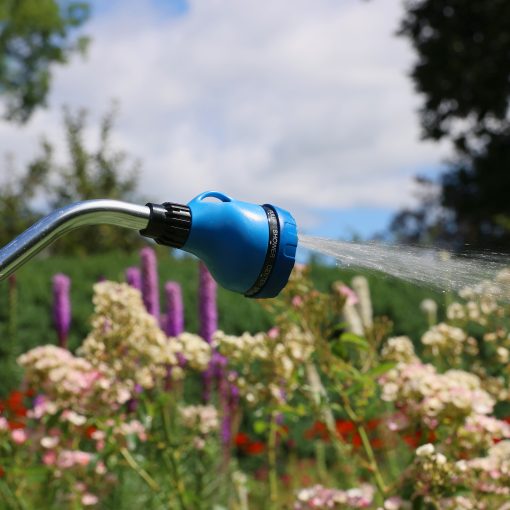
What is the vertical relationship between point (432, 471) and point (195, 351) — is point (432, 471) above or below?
below

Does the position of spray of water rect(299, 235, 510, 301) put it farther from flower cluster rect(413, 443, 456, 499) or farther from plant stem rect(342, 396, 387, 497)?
plant stem rect(342, 396, 387, 497)

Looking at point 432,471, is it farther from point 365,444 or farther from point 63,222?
point 63,222

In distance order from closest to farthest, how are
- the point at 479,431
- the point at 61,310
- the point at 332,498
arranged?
the point at 479,431
the point at 332,498
the point at 61,310

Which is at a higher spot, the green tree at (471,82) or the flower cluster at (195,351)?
the green tree at (471,82)

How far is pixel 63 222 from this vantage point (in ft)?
4.07

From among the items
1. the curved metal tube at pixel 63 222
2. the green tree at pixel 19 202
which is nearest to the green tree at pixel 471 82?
the green tree at pixel 19 202

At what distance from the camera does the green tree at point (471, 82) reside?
16.6 meters

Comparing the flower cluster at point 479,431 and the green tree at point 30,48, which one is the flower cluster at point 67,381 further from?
the green tree at point 30,48

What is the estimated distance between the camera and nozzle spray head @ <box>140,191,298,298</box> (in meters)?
1.44

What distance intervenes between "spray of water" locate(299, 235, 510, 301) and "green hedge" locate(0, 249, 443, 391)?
4.92 metres

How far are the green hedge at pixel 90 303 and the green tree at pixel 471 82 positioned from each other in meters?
8.38

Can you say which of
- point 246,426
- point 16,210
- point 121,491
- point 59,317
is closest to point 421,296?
point 246,426

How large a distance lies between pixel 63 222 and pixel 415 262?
0.80 metres

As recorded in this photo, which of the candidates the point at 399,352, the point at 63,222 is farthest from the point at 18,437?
the point at 63,222
